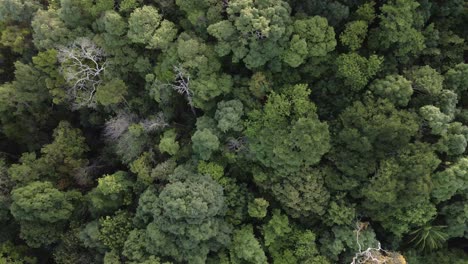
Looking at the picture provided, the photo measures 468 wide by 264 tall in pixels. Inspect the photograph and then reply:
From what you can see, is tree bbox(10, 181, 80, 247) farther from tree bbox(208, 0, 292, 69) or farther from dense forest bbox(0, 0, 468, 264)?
tree bbox(208, 0, 292, 69)

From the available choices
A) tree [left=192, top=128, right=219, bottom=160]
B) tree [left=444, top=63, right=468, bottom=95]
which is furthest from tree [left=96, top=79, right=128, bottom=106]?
tree [left=444, top=63, right=468, bottom=95]

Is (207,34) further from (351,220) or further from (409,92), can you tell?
(351,220)

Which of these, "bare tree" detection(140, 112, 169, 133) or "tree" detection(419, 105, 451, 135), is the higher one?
"tree" detection(419, 105, 451, 135)

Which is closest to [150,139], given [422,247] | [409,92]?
[409,92]

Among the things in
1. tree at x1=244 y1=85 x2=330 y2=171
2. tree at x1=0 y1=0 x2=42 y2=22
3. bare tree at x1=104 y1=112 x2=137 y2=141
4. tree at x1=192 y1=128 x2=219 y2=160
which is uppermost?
tree at x1=0 y1=0 x2=42 y2=22

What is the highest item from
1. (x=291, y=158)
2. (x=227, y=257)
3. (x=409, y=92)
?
(x=409, y=92)

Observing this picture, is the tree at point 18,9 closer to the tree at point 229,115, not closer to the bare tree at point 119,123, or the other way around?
the bare tree at point 119,123

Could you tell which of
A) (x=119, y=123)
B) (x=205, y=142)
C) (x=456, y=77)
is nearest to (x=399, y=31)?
(x=456, y=77)
